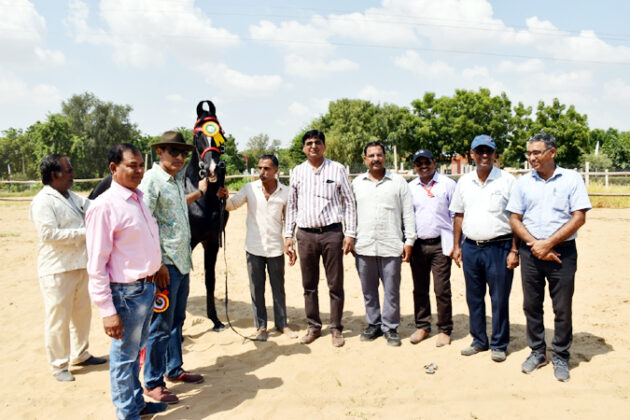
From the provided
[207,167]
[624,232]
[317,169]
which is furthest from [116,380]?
[624,232]

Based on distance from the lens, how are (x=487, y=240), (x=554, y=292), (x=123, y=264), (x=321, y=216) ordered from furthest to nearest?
(x=321, y=216) < (x=487, y=240) < (x=554, y=292) < (x=123, y=264)

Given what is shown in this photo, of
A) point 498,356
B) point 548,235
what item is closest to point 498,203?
point 548,235

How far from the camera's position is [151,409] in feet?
9.61

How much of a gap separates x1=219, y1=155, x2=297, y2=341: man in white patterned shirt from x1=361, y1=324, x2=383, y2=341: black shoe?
0.72m

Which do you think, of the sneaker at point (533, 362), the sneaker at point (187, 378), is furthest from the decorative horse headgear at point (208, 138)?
the sneaker at point (533, 362)

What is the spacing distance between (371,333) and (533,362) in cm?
148

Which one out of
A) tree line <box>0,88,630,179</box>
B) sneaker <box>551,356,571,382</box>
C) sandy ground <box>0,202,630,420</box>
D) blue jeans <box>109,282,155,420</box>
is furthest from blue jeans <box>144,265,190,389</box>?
tree line <box>0,88,630,179</box>

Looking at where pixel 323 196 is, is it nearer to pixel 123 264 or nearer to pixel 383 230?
pixel 383 230

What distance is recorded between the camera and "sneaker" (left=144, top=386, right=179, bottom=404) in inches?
120

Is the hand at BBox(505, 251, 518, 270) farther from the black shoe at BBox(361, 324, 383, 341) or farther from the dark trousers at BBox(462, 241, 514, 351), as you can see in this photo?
the black shoe at BBox(361, 324, 383, 341)

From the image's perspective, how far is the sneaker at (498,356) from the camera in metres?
3.65

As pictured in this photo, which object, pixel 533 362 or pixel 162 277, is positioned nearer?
pixel 162 277

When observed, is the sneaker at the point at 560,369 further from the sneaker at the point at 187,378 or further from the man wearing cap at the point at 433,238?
the sneaker at the point at 187,378

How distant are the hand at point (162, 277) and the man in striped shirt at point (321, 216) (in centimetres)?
151
